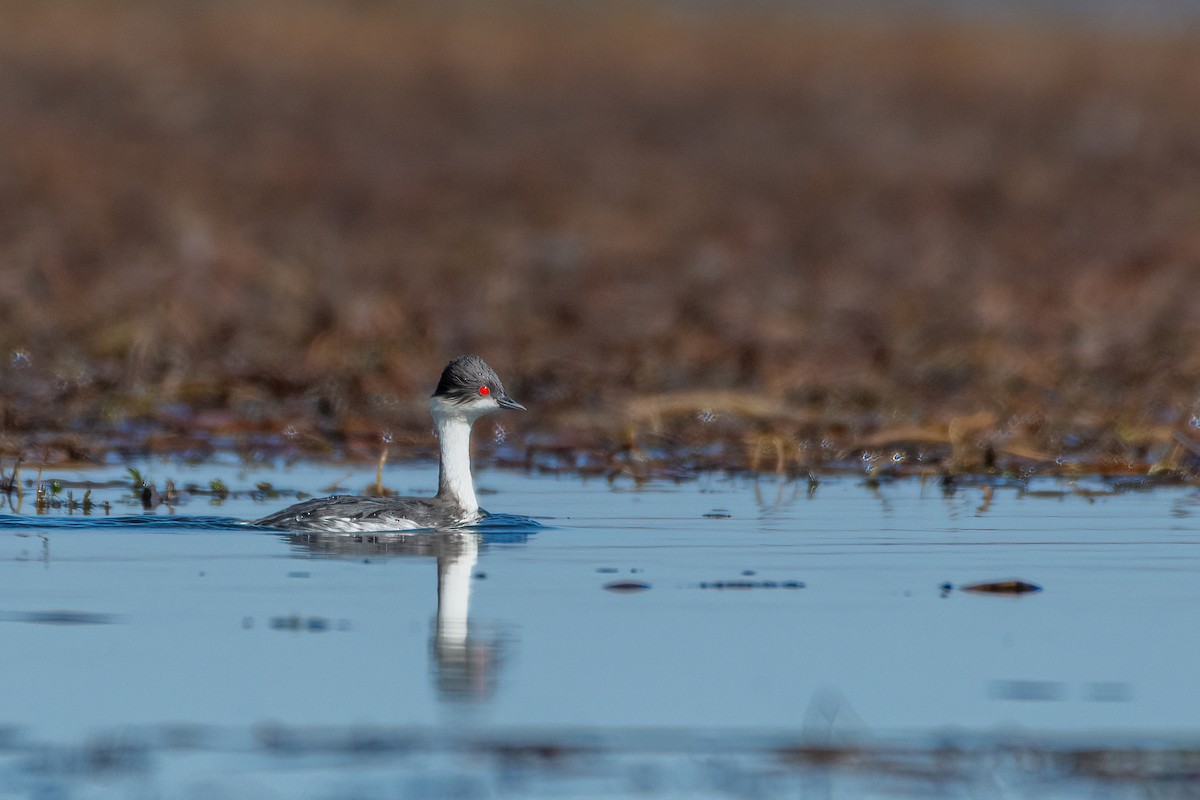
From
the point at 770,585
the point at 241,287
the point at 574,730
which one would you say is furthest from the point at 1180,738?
the point at 241,287

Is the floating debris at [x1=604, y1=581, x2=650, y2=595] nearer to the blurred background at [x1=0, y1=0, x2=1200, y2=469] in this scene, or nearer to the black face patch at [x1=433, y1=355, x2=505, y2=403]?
the black face patch at [x1=433, y1=355, x2=505, y2=403]

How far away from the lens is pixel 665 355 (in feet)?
59.6

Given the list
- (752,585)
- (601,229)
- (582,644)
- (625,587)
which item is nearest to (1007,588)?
(752,585)

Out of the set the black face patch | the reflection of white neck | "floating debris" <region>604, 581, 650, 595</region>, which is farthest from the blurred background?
"floating debris" <region>604, 581, 650, 595</region>

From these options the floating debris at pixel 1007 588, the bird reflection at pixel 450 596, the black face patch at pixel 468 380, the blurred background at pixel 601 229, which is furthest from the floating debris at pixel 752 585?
the blurred background at pixel 601 229

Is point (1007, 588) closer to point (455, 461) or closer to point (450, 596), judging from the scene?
point (450, 596)

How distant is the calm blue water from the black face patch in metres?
0.65

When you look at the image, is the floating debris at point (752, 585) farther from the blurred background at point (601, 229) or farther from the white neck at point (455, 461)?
the blurred background at point (601, 229)

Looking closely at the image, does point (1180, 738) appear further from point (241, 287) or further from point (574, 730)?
point (241, 287)

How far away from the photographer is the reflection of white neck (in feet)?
26.5

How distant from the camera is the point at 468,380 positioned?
463 inches

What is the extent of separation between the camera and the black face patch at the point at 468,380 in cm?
1174

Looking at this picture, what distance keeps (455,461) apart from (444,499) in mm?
245

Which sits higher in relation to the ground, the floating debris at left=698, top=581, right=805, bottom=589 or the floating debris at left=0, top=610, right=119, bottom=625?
the floating debris at left=698, top=581, right=805, bottom=589
